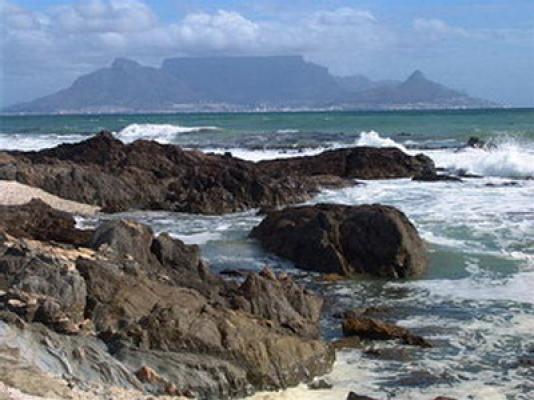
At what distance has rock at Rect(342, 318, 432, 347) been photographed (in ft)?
34.6

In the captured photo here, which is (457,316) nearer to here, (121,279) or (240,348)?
(240,348)

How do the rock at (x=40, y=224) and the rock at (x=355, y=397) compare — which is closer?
the rock at (x=355, y=397)

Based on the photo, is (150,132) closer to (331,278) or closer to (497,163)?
(497,163)

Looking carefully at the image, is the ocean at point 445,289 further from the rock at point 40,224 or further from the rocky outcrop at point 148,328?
the rock at point 40,224

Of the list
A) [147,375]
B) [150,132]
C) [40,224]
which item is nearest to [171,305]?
[147,375]

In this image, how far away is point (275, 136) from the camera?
192 feet

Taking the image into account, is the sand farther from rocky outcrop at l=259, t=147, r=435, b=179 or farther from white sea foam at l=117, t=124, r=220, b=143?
white sea foam at l=117, t=124, r=220, b=143

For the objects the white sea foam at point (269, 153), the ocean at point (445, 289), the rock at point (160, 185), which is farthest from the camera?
the white sea foam at point (269, 153)

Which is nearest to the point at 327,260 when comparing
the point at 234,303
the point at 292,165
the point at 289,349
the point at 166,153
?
the point at 234,303

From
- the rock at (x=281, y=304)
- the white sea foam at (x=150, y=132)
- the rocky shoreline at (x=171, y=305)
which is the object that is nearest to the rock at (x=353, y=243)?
the rocky shoreline at (x=171, y=305)

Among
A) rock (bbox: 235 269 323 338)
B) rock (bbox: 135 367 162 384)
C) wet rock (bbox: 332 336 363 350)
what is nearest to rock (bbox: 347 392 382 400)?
rock (bbox: 135 367 162 384)

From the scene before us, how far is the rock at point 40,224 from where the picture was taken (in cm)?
1481

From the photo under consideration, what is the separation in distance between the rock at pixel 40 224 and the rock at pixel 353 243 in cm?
352

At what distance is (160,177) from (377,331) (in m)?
16.0
